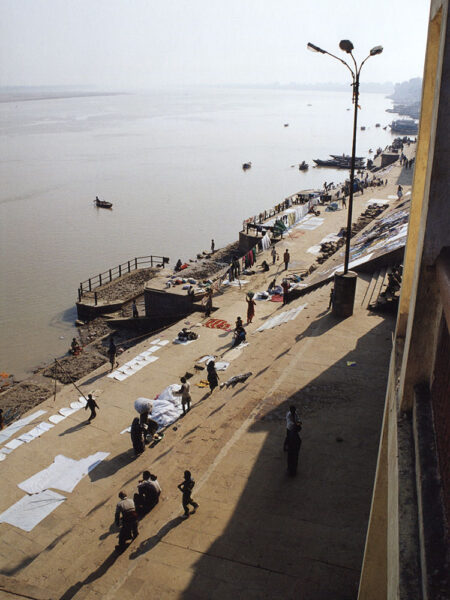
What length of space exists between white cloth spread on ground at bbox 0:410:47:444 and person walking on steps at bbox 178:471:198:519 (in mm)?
7783

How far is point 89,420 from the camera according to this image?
45.1 feet

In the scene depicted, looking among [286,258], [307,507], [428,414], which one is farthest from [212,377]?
[286,258]

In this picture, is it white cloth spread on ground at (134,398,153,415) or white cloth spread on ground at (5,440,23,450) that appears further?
white cloth spread on ground at (5,440,23,450)

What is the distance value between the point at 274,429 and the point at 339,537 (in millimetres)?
2966

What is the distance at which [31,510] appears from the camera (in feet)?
33.0

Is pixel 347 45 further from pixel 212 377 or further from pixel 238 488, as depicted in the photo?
pixel 238 488

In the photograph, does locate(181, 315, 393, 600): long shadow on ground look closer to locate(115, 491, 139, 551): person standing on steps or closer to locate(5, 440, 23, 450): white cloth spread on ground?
locate(115, 491, 139, 551): person standing on steps

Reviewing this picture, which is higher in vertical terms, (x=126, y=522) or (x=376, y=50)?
(x=376, y=50)

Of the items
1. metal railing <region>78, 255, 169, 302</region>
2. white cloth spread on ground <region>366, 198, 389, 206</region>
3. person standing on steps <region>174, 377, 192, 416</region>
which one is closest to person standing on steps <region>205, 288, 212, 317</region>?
person standing on steps <region>174, 377, 192, 416</region>

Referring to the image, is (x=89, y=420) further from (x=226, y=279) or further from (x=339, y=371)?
(x=226, y=279)

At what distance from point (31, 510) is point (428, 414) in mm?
8976

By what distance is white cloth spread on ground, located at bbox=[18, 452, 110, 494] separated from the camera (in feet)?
35.3

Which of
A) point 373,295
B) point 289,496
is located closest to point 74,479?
point 289,496

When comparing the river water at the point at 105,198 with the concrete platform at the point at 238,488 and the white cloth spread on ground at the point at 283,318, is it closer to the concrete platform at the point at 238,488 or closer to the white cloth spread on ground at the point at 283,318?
the white cloth spread on ground at the point at 283,318
